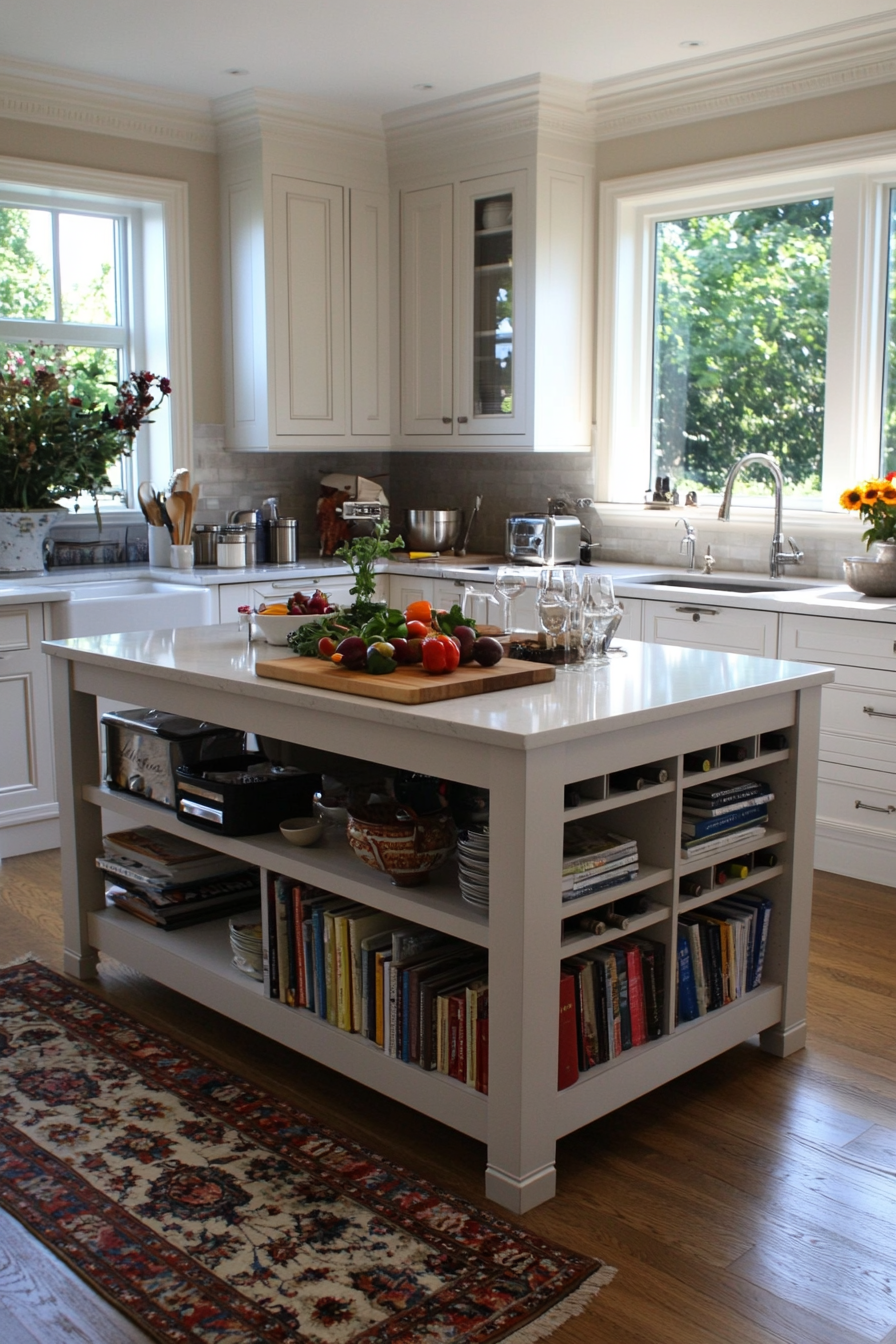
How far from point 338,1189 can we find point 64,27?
390cm

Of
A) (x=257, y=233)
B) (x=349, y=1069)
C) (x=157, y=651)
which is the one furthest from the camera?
(x=257, y=233)

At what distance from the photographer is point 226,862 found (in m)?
3.20

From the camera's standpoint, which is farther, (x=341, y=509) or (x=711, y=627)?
(x=341, y=509)

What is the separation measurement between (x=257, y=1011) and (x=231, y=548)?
2704mm

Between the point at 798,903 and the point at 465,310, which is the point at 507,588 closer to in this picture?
the point at 798,903

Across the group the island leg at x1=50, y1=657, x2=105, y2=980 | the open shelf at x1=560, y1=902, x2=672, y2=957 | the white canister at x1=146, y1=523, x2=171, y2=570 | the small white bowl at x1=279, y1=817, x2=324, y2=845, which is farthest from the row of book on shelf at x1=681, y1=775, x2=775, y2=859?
the white canister at x1=146, y1=523, x2=171, y2=570

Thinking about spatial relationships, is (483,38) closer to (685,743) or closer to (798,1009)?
(685,743)

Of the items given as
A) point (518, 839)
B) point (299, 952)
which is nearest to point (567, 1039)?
point (518, 839)

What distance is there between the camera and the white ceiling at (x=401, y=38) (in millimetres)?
4098

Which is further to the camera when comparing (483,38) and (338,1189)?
(483,38)

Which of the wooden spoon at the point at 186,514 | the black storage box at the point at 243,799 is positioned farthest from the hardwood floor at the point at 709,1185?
the wooden spoon at the point at 186,514

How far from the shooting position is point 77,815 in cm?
332

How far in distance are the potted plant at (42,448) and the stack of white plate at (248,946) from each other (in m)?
2.47

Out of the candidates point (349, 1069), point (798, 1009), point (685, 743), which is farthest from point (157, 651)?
point (798, 1009)
